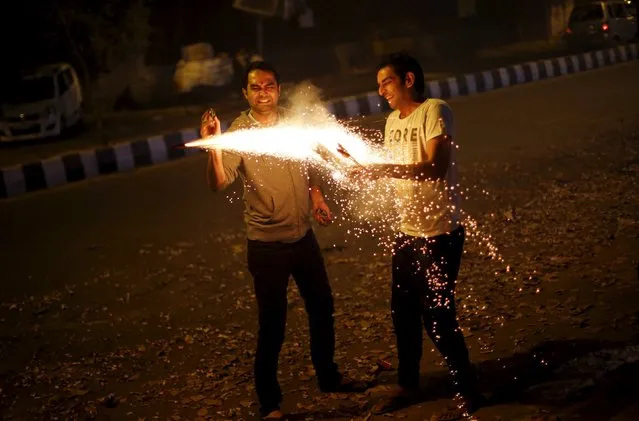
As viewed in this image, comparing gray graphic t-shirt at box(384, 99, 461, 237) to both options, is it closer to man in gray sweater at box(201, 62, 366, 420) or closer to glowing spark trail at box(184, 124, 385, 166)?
glowing spark trail at box(184, 124, 385, 166)

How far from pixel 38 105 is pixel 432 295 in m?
17.6

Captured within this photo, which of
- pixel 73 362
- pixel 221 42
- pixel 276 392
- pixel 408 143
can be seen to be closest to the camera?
pixel 408 143

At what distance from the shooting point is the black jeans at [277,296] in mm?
4688

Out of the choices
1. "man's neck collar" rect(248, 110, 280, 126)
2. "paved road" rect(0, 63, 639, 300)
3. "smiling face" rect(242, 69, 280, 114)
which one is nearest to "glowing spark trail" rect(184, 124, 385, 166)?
Result: "man's neck collar" rect(248, 110, 280, 126)

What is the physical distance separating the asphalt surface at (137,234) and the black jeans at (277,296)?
106cm

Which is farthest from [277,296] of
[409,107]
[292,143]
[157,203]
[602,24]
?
[602,24]

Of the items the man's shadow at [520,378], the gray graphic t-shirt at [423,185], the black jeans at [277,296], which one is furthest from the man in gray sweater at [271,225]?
the gray graphic t-shirt at [423,185]

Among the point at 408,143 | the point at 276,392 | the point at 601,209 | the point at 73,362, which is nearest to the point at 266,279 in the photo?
the point at 276,392

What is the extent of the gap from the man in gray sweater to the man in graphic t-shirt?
483 millimetres

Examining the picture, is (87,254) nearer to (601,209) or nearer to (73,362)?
(73,362)

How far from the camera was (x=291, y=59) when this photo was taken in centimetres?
3034

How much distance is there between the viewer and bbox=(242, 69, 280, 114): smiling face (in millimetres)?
4535

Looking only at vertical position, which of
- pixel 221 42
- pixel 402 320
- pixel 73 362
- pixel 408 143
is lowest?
pixel 73 362

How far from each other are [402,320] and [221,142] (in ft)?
4.55
